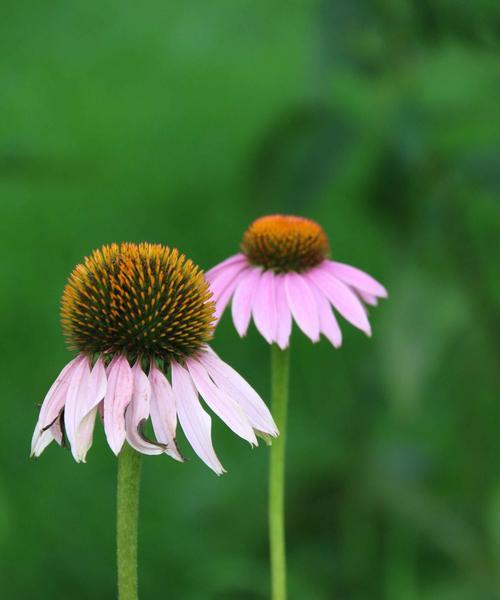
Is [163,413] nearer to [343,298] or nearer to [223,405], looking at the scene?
[223,405]

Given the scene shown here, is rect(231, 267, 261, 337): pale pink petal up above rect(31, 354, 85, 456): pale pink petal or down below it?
above

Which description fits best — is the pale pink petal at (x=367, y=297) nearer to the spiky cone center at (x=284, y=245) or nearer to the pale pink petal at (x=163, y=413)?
the spiky cone center at (x=284, y=245)

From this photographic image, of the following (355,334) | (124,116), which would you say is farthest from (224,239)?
(124,116)

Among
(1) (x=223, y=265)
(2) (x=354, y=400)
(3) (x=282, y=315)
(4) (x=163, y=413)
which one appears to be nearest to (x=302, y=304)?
(3) (x=282, y=315)

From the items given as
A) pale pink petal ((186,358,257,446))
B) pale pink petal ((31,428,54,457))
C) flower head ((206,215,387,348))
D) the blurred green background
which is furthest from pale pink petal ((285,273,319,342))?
the blurred green background

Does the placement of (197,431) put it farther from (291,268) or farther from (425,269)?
(425,269)

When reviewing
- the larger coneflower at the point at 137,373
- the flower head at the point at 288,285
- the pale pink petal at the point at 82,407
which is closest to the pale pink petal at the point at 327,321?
the flower head at the point at 288,285

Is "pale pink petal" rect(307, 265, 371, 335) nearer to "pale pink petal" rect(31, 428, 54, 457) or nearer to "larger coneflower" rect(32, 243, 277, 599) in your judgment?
"larger coneflower" rect(32, 243, 277, 599)
